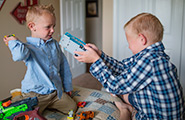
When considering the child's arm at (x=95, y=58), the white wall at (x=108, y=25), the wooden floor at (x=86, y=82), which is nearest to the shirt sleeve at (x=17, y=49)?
the child's arm at (x=95, y=58)

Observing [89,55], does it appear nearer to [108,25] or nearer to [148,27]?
[148,27]

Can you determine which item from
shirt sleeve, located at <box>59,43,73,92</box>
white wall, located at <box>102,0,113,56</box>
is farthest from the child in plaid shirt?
white wall, located at <box>102,0,113,56</box>

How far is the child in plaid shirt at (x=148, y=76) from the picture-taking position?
39.0 inches

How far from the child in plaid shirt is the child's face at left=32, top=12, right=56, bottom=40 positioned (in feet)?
1.84

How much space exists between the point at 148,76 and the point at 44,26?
93cm

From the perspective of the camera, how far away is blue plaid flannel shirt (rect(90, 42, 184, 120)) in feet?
3.24

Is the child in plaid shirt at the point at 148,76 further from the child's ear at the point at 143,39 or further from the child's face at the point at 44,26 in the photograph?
the child's face at the point at 44,26

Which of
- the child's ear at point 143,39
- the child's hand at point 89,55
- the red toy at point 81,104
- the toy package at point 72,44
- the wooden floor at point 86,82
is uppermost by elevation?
the child's ear at point 143,39

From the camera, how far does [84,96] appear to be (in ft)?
6.38

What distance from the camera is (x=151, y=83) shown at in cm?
103

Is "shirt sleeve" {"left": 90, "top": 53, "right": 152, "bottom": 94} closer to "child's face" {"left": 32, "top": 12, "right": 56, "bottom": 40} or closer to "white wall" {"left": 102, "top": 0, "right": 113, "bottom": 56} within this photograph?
"child's face" {"left": 32, "top": 12, "right": 56, "bottom": 40}

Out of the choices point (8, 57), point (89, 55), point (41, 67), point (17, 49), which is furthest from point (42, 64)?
point (8, 57)

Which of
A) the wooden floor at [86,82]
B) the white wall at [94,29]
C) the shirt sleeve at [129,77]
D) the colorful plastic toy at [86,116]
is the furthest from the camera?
the white wall at [94,29]

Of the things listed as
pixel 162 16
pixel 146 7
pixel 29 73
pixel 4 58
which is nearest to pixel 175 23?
pixel 162 16
